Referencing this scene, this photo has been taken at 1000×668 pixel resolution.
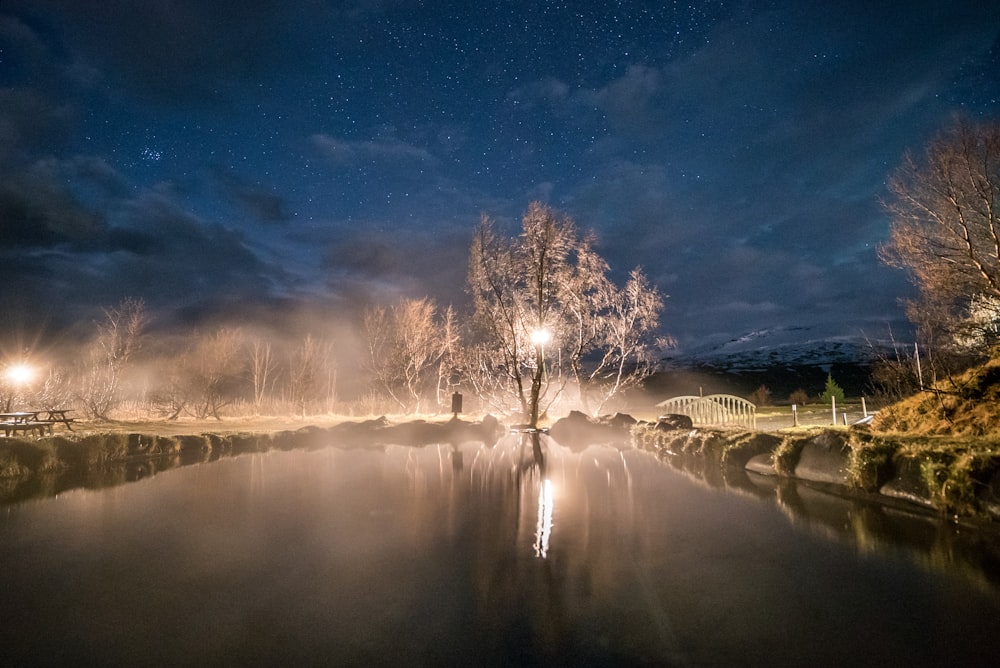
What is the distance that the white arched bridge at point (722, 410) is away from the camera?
17.0 meters

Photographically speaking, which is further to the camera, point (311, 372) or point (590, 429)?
point (311, 372)

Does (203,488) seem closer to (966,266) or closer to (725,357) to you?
(966,266)

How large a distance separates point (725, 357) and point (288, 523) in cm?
16193

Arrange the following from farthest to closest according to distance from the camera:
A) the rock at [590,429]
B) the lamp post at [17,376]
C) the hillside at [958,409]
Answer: the lamp post at [17,376], the rock at [590,429], the hillside at [958,409]

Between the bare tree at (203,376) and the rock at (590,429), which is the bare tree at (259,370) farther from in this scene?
the rock at (590,429)

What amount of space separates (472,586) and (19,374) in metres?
26.7

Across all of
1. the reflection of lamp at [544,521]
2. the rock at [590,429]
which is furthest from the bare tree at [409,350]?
the reflection of lamp at [544,521]

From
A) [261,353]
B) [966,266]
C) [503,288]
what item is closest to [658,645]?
[966,266]

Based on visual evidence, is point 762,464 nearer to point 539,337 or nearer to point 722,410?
point 722,410

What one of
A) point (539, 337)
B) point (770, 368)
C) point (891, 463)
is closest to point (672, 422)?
point (539, 337)

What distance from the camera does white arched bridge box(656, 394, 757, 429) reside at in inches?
670

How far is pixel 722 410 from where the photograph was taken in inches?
702

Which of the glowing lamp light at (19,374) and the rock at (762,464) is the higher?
the glowing lamp light at (19,374)

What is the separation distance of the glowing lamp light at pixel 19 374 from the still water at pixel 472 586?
18.3 metres
